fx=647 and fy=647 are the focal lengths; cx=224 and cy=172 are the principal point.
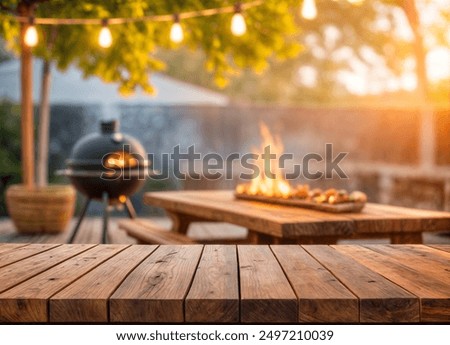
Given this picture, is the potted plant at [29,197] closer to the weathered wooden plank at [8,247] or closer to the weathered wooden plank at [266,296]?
the weathered wooden plank at [8,247]

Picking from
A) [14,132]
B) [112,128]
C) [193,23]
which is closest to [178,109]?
[14,132]

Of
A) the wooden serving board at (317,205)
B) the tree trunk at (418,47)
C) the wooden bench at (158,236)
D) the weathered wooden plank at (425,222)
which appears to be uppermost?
the tree trunk at (418,47)

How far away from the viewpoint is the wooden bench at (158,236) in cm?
538

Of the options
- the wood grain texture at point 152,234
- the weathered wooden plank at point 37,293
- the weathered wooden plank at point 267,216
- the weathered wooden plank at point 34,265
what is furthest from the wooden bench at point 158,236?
the weathered wooden plank at point 37,293

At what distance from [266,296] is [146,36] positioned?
21.4 feet

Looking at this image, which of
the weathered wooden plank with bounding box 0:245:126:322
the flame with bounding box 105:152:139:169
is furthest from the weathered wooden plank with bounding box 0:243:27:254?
the flame with bounding box 105:152:139:169

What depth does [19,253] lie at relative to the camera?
2789mm

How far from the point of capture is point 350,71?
27375mm

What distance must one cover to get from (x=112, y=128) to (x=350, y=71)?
21934mm

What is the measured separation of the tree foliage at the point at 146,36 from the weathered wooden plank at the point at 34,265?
4.87 meters

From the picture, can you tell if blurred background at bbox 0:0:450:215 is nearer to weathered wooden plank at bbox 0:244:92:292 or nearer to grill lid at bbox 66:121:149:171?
grill lid at bbox 66:121:149:171

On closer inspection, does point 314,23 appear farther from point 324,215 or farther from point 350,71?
point 324,215

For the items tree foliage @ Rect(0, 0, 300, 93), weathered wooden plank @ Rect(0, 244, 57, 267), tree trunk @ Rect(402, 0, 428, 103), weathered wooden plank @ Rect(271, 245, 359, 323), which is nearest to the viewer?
weathered wooden plank @ Rect(271, 245, 359, 323)

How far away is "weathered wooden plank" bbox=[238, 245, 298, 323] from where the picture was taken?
192cm
